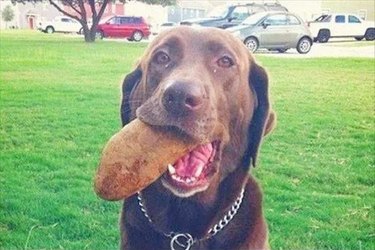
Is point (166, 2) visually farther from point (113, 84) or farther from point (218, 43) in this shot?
point (113, 84)

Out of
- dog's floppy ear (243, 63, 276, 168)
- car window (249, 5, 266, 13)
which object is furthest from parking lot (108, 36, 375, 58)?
dog's floppy ear (243, 63, 276, 168)

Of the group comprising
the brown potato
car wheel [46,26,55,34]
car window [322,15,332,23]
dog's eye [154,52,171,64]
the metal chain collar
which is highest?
dog's eye [154,52,171,64]

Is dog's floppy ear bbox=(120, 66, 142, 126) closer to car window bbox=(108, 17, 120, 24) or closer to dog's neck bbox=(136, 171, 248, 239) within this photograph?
dog's neck bbox=(136, 171, 248, 239)

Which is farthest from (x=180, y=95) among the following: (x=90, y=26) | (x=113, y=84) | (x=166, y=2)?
(x=113, y=84)

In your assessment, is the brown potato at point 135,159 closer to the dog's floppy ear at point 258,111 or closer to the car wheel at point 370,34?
the dog's floppy ear at point 258,111

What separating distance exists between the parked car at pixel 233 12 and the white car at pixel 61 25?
627 millimetres

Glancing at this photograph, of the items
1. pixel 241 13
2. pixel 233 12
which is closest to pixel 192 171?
pixel 233 12

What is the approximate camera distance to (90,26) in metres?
2.57

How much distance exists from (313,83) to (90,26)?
2.03 metres

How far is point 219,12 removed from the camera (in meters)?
2.23

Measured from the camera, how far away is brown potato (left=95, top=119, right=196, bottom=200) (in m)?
1.18

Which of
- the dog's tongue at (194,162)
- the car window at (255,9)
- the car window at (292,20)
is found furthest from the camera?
the car window at (292,20)

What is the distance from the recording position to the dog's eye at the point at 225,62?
134cm

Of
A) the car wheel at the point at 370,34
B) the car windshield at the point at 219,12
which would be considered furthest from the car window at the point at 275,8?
the car wheel at the point at 370,34
